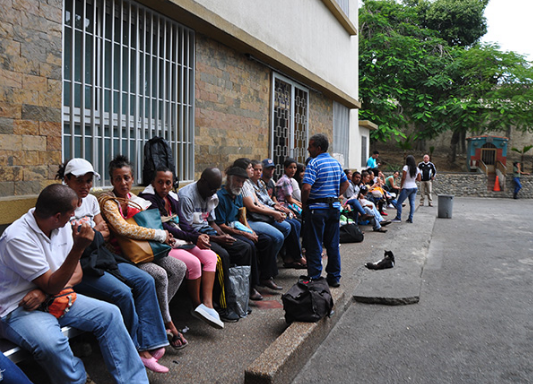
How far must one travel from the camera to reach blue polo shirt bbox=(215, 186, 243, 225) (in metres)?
5.45

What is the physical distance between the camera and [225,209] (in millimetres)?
5508

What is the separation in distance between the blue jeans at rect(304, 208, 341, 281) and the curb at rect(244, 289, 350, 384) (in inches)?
32.7

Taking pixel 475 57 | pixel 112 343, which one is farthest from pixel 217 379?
pixel 475 57

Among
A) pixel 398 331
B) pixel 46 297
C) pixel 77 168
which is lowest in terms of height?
pixel 398 331

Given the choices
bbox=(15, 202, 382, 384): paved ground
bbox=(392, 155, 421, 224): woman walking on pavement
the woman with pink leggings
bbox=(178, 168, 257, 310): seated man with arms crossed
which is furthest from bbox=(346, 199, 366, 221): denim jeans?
the woman with pink leggings

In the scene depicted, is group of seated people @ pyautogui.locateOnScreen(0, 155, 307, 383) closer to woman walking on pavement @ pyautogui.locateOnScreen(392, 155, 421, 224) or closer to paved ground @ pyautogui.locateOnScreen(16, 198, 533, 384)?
paved ground @ pyautogui.locateOnScreen(16, 198, 533, 384)

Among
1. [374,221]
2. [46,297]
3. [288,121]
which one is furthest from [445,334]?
[288,121]

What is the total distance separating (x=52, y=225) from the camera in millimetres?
2943

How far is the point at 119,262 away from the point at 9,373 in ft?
4.54

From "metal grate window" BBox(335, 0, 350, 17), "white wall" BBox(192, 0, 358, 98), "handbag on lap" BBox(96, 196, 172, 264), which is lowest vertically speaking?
"handbag on lap" BBox(96, 196, 172, 264)

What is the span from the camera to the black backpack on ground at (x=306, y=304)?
14.0ft

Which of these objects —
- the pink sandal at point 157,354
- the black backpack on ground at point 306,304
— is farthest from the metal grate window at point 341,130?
the pink sandal at point 157,354

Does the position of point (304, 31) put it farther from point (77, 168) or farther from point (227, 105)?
point (77, 168)

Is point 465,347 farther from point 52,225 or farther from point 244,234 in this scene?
point 52,225
